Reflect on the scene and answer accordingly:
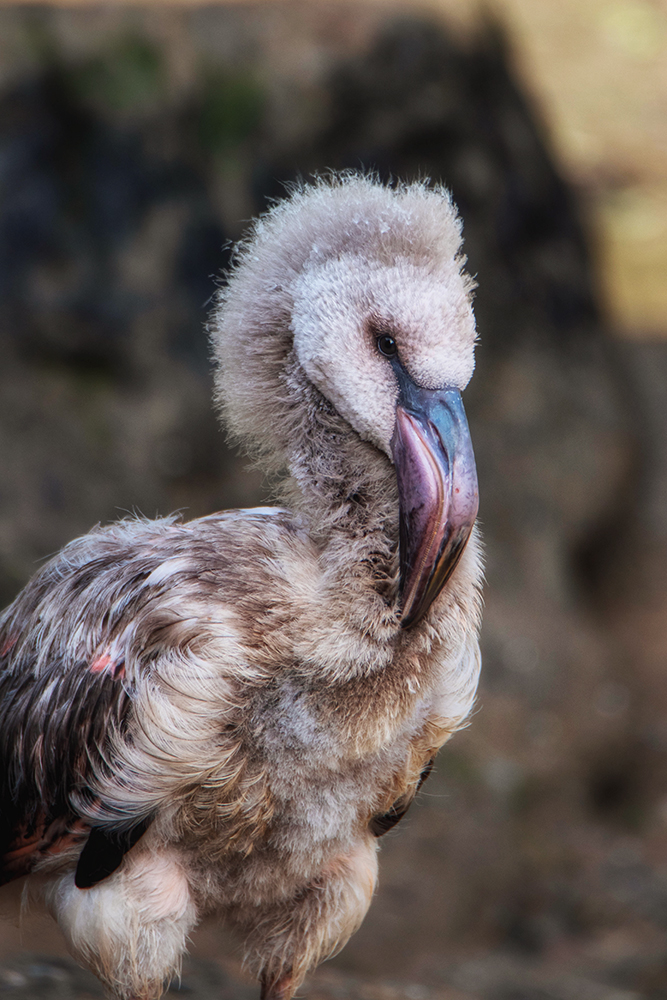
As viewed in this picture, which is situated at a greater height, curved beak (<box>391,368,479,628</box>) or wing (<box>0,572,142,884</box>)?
curved beak (<box>391,368,479,628</box>)

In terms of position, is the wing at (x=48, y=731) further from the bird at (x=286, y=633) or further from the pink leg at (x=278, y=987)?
the pink leg at (x=278, y=987)

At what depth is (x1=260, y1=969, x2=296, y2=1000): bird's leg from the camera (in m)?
3.19

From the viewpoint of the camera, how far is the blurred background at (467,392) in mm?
6938

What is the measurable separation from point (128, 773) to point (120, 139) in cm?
564

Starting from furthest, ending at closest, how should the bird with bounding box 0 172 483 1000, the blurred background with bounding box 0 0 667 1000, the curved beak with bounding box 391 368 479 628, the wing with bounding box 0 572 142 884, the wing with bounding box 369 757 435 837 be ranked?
the blurred background with bounding box 0 0 667 1000 < the wing with bounding box 369 757 435 837 < the wing with bounding box 0 572 142 884 < the bird with bounding box 0 172 483 1000 < the curved beak with bounding box 391 368 479 628

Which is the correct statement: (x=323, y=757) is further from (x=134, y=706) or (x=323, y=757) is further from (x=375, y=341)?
(x=375, y=341)

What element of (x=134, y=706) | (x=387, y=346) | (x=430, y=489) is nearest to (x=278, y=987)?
(x=134, y=706)

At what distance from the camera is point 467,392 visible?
26.1 feet

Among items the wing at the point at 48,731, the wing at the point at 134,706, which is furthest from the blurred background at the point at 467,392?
the wing at the point at 134,706

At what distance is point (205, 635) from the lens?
2.54 metres

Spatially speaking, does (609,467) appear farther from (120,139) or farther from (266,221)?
(266,221)

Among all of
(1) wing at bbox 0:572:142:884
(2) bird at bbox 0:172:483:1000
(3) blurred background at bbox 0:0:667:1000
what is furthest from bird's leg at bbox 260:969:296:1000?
(3) blurred background at bbox 0:0:667:1000

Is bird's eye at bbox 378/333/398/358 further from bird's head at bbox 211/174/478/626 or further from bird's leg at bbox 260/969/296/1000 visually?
bird's leg at bbox 260/969/296/1000

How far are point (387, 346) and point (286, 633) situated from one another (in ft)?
2.43
